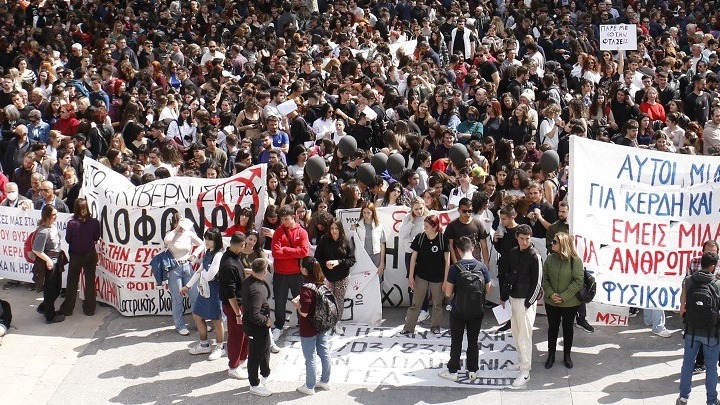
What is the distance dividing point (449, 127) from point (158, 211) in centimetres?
500

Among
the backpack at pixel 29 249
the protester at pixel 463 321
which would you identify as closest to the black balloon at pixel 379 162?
the protester at pixel 463 321

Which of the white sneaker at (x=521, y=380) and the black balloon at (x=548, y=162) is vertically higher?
the black balloon at (x=548, y=162)

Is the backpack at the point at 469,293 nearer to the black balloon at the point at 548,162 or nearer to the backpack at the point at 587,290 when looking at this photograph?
the backpack at the point at 587,290

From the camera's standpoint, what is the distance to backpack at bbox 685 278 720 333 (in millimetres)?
10211

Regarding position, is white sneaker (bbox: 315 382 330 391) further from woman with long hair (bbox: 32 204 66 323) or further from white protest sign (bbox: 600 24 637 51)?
white protest sign (bbox: 600 24 637 51)

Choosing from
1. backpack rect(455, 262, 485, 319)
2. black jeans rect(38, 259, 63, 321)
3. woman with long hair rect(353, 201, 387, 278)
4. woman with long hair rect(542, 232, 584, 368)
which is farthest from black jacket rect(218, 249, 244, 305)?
woman with long hair rect(542, 232, 584, 368)

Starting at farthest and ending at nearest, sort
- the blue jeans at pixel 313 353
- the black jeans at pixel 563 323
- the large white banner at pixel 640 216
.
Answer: the large white banner at pixel 640 216, the black jeans at pixel 563 323, the blue jeans at pixel 313 353

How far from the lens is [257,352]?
1083 cm

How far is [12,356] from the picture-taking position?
12141mm

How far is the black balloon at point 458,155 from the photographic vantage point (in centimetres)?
1440

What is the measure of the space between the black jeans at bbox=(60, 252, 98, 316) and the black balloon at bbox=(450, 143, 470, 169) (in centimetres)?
482

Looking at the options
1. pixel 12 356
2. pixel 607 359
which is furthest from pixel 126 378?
pixel 607 359

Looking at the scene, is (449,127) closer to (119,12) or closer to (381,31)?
(381,31)

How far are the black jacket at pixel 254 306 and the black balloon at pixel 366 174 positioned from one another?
10.6 feet
